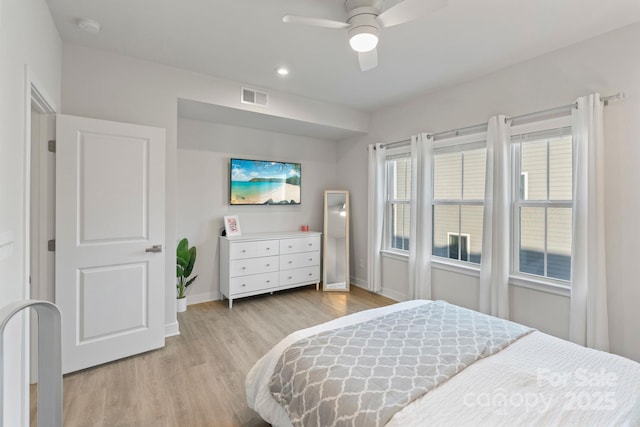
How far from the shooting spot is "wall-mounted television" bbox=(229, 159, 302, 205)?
4.20m

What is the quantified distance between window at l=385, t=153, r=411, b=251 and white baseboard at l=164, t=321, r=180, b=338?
279 cm

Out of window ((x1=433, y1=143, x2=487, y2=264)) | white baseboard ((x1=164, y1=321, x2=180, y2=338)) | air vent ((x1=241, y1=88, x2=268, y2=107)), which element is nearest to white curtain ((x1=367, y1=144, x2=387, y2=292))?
window ((x1=433, y1=143, x2=487, y2=264))

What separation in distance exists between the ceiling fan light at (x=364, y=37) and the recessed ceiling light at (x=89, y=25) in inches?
74.5

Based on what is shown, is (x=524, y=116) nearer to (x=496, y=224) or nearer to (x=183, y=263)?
(x=496, y=224)

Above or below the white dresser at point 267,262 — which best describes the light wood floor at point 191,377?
below

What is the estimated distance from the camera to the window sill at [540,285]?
2.66 meters

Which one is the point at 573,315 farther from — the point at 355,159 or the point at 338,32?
the point at 355,159

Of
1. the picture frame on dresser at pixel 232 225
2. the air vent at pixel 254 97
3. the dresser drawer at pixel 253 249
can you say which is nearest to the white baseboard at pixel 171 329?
the dresser drawer at pixel 253 249

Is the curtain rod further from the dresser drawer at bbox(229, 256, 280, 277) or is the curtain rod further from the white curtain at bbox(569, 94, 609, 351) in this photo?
the dresser drawer at bbox(229, 256, 280, 277)

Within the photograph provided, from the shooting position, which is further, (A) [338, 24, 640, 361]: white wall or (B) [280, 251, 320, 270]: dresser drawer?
(B) [280, 251, 320, 270]: dresser drawer

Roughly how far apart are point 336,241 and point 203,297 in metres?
2.00

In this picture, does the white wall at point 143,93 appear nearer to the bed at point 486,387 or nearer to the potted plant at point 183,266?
the potted plant at point 183,266

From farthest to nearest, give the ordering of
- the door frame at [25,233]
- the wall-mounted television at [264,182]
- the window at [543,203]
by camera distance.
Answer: the wall-mounted television at [264,182], the window at [543,203], the door frame at [25,233]

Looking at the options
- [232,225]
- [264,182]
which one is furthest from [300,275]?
[264,182]
